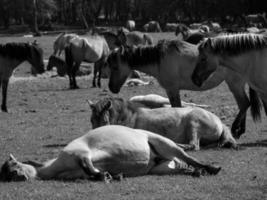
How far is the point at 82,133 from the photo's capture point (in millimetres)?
12523

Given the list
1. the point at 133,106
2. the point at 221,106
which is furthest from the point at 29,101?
the point at 133,106

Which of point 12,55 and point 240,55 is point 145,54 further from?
point 12,55

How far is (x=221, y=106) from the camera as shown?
16.3 m

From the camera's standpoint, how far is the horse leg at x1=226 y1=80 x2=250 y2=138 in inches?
469

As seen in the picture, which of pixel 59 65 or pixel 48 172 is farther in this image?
pixel 59 65

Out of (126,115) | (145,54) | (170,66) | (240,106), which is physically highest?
(145,54)

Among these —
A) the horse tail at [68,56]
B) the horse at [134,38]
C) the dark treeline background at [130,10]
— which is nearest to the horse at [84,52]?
the horse tail at [68,56]

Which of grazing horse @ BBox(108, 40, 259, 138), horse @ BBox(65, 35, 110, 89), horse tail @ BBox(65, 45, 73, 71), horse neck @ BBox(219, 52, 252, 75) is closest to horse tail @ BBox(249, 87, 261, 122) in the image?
grazing horse @ BBox(108, 40, 259, 138)

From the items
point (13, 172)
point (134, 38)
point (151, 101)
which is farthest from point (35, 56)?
point (134, 38)

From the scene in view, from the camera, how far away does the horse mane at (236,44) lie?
10.4 metres

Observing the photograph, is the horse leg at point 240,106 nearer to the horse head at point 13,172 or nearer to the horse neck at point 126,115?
the horse neck at point 126,115

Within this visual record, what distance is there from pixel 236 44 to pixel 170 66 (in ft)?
8.99

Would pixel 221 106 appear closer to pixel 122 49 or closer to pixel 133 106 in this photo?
pixel 122 49

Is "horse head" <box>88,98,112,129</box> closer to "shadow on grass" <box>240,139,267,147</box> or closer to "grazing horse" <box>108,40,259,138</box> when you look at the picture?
"shadow on grass" <box>240,139,267,147</box>
